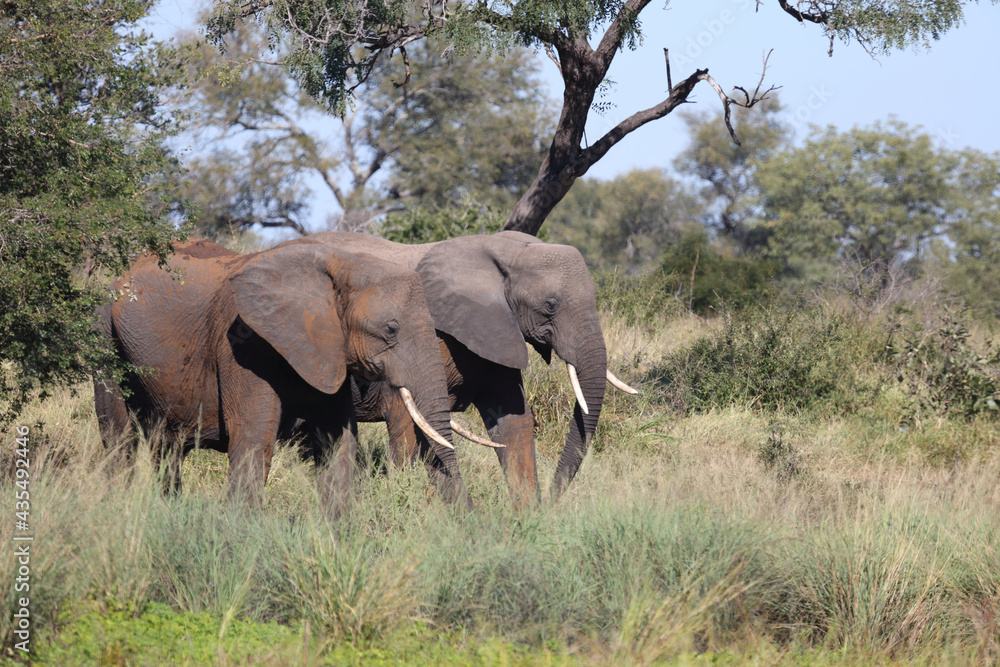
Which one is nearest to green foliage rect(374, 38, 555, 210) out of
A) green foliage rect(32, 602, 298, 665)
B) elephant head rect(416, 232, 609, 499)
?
elephant head rect(416, 232, 609, 499)

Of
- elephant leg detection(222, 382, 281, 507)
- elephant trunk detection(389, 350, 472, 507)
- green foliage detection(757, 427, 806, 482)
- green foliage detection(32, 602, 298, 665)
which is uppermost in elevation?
elephant trunk detection(389, 350, 472, 507)

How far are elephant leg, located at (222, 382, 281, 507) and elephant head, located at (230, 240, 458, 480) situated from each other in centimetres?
31

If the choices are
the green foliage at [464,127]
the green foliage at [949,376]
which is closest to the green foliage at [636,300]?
the green foliage at [949,376]

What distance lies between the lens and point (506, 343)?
22.7ft

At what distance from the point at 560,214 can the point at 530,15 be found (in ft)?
125

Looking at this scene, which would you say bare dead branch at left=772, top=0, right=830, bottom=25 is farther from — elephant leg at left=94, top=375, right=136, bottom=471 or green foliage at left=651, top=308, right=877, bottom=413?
elephant leg at left=94, top=375, right=136, bottom=471

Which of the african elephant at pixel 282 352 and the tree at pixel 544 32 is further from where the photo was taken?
the tree at pixel 544 32

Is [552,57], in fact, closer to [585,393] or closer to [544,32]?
[544,32]

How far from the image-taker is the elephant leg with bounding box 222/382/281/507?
5977 mm

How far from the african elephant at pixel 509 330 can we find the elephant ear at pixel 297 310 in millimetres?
782

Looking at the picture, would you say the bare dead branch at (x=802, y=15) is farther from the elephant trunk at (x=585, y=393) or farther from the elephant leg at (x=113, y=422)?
the elephant leg at (x=113, y=422)

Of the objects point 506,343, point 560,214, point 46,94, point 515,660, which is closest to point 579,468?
point 506,343

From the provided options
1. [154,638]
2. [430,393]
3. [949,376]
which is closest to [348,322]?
[430,393]

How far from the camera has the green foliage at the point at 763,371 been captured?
1066cm
